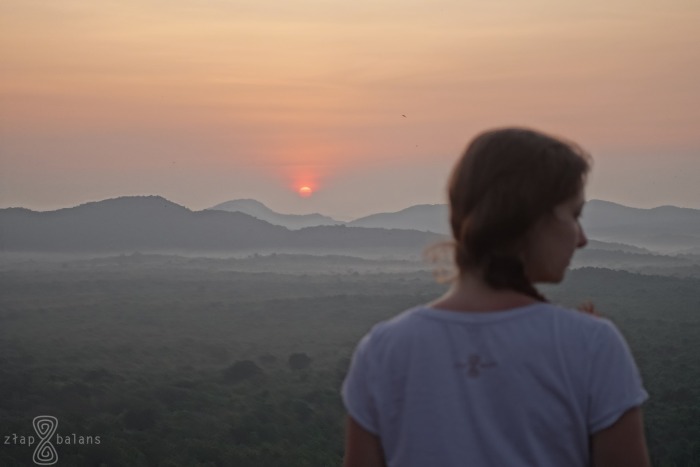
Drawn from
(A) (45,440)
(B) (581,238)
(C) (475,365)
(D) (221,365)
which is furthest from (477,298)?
(D) (221,365)

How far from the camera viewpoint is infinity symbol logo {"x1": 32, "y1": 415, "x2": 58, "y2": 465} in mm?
13352

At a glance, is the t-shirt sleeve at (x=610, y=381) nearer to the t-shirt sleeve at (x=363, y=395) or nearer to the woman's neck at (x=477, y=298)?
the woman's neck at (x=477, y=298)

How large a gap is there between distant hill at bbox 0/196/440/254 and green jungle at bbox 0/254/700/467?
68147 mm

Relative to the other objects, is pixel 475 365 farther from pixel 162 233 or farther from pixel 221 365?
pixel 162 233

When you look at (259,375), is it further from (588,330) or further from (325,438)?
(588,330)

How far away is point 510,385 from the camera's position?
1.69 meters

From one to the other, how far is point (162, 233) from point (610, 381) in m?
132

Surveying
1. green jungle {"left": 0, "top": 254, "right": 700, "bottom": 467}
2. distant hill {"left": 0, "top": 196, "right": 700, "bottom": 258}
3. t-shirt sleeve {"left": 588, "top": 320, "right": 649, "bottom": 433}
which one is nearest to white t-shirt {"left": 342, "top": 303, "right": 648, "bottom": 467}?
t-shirt sleeve {"left": 588, "top": 320, "right": 649, "bottom": 433}

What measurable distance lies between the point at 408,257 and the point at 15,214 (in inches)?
2464

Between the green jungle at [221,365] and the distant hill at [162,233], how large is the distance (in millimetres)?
68147

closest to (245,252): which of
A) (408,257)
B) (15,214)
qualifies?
(408,257)

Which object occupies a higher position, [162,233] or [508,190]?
[162,233]

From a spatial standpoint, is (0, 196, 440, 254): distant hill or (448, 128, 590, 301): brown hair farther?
(0, 196, 440, 254): distant hill

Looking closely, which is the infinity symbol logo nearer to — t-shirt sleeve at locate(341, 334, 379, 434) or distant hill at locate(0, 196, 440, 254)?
t-shirt sleeve at locate(341, 334, 379, 434)
